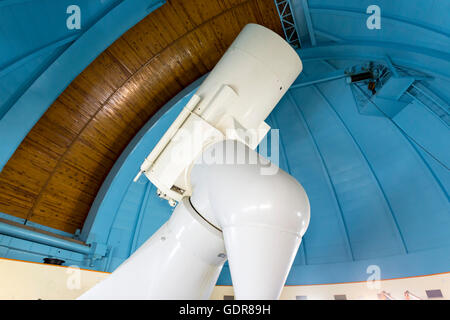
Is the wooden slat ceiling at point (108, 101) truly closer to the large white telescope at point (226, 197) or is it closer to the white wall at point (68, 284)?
the white wall at point (68, 284)

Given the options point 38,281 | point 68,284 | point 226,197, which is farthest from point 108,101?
point 226,197

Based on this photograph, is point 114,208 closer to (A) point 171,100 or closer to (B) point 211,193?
(A) point 171,100

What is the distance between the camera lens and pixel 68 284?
5402 mm

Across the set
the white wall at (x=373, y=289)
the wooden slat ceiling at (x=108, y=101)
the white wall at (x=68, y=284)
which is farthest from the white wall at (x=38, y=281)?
the white wall at (x=373, y=289)

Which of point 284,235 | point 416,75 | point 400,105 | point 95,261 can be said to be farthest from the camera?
point 95,261

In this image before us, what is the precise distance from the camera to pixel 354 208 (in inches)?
261

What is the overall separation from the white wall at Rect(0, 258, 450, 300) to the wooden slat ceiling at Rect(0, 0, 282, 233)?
1468 mm

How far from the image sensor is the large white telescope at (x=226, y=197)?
1.50 metres

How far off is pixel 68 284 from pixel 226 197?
5.71m

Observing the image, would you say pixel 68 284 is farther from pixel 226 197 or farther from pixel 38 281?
pixel 226 197

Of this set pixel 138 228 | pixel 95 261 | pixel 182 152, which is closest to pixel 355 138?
pixel 182 152

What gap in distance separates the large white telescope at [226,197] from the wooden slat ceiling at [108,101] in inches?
145

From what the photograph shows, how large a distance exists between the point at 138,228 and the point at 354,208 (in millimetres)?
6253

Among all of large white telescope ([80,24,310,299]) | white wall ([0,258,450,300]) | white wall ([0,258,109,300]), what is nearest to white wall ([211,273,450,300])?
white wall ([0,258,450,300])
